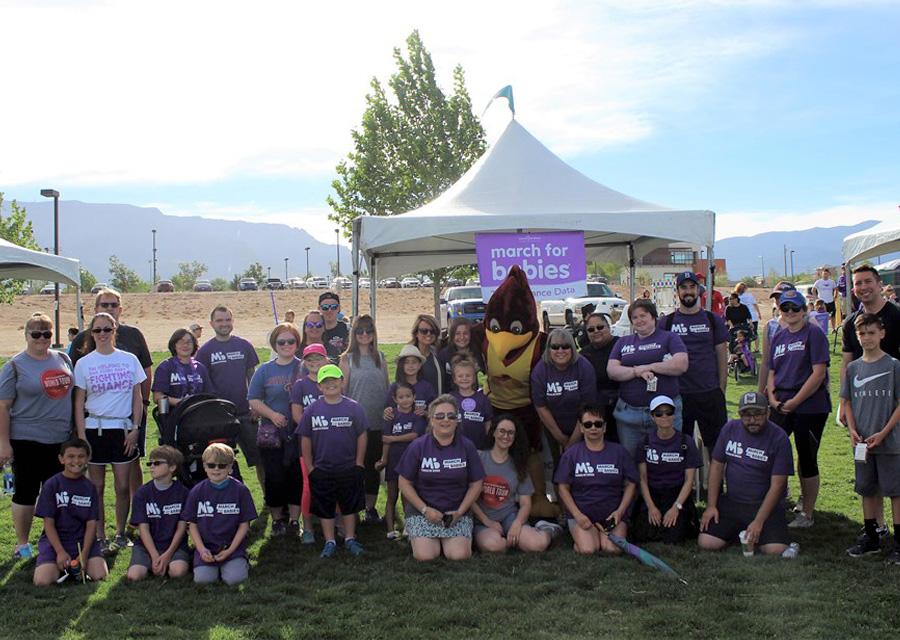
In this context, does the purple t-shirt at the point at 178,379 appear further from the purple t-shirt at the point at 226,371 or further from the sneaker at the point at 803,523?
the sneaker at the point at 803,523

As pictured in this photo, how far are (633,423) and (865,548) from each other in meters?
1.56

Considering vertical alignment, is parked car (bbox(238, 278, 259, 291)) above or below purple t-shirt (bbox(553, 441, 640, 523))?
above

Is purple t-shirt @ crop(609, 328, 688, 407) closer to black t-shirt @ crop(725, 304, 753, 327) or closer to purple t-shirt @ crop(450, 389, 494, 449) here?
purple t-shirt @ crop(450, 389, 494, 449)

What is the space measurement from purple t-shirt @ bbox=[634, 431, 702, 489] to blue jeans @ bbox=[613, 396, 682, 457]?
134 mm

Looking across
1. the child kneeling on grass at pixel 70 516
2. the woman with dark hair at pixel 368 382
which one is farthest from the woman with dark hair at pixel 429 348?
the child kneeling on grass at pixel 70 516

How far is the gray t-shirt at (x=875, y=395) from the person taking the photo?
4.87 m

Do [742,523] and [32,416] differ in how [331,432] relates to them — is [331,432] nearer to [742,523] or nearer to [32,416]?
[32,416]

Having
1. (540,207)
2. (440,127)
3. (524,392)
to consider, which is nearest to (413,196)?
(440,127)

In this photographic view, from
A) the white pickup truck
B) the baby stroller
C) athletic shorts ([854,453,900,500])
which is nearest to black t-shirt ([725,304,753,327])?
the white pickup truck

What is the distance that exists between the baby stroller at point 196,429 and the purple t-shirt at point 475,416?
1.55 metres

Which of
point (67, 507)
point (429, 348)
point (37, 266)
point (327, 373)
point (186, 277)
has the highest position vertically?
point (186, 277)

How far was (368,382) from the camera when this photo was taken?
5.97 meters

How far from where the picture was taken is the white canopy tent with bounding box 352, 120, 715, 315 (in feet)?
21.1

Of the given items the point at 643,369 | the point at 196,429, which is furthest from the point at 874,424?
the point at 196,429
